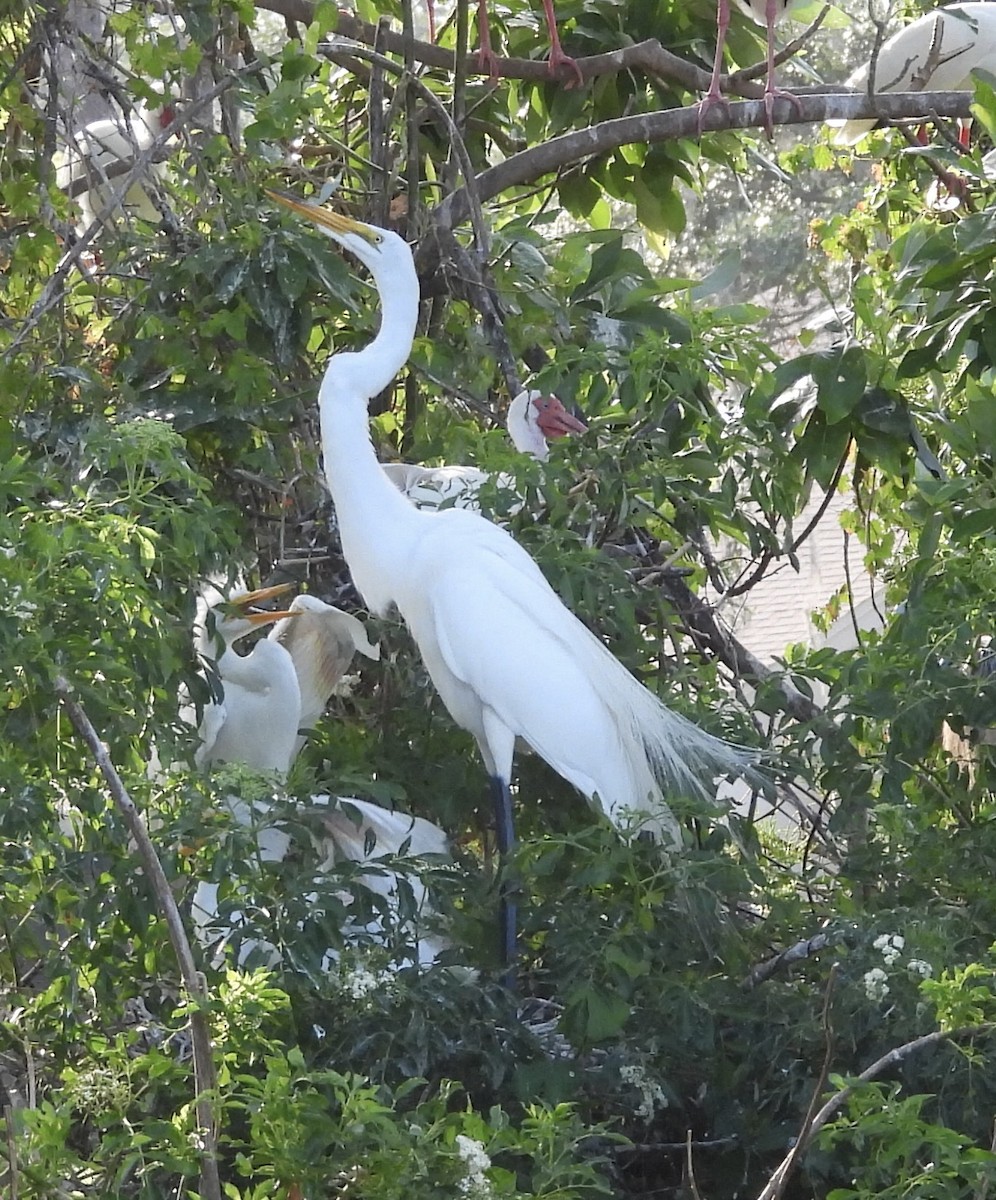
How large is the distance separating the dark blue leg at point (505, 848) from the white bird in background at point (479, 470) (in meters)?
0.43

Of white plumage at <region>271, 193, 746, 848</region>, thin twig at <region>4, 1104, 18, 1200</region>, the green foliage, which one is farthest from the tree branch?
thin twig at <region>4, 1104, 18, 1200</region>

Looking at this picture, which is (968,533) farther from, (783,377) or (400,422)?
(400,422)

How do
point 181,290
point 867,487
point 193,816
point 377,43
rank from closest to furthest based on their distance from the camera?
point 193,816, point 181,290, point 377,43, point 867,487

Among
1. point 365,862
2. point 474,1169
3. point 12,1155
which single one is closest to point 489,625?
point 365,862

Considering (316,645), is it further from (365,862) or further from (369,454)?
(365,862)

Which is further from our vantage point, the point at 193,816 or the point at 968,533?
the point at 968,533

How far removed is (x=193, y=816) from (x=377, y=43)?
1.55 m

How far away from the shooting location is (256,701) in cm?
224

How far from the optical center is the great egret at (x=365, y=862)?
1660mm

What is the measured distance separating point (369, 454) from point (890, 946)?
39.5 inches

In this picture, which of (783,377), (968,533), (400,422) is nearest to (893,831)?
(968,533)

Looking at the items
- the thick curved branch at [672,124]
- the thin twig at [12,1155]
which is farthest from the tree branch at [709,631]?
the thin twig at [12,1155]

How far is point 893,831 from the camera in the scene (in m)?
1.79

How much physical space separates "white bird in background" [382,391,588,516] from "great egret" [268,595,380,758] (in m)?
0.24
